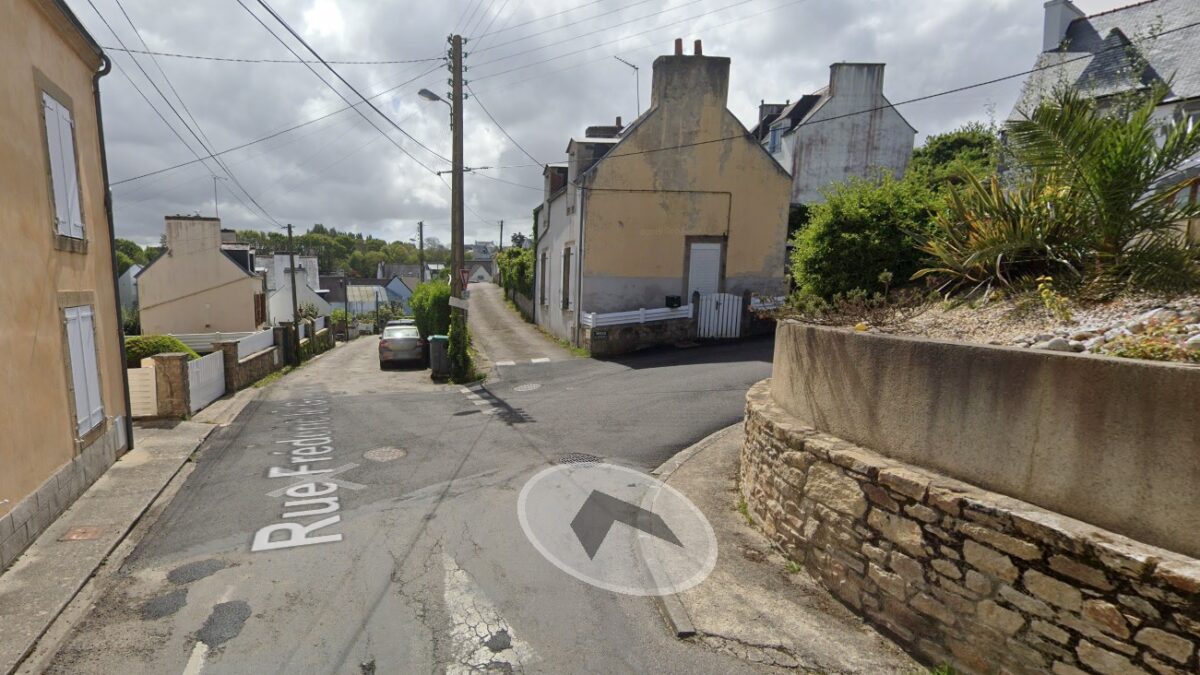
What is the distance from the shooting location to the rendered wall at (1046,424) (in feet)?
8.59

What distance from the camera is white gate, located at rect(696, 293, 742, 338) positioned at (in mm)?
16469

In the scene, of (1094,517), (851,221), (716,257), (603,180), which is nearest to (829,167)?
(716,257)

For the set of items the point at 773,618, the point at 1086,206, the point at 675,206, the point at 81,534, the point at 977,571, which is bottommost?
the point at 81,534

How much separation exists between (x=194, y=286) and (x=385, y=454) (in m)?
25.5

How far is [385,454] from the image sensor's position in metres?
8.13

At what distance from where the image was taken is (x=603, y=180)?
15.7m

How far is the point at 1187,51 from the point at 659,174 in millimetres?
12430

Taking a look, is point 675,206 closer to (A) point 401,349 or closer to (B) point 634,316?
(B) point 634,316

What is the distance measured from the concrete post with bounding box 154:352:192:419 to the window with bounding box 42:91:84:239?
3.70 meters

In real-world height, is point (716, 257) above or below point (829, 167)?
below

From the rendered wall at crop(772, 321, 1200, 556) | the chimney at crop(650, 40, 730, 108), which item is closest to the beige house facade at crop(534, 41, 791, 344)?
the chimney at crop(650, 40, 730, 108)

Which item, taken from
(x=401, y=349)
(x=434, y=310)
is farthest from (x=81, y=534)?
(x=434, y=310)

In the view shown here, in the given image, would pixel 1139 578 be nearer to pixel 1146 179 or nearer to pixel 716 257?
pixel 1146 179

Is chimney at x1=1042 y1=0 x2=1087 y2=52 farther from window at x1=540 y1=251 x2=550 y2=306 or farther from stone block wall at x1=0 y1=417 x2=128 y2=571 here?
stone block wall at x1=0 y1=417 x2=128 y2=571
